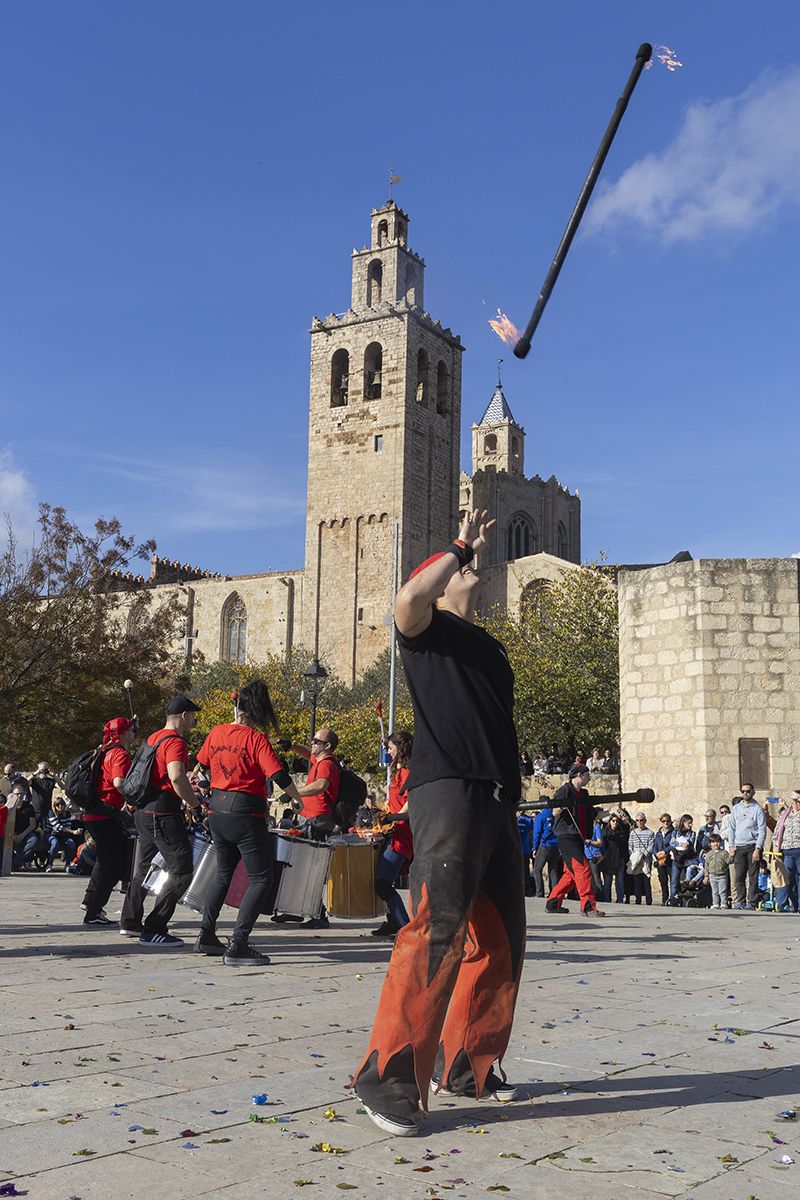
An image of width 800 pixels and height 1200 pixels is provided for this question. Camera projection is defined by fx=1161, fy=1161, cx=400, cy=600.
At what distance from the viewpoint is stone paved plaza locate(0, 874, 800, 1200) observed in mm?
3229

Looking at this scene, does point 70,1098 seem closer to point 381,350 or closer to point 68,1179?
point 68,1179

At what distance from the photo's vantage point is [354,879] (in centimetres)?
938

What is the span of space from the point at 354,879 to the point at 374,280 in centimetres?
6440

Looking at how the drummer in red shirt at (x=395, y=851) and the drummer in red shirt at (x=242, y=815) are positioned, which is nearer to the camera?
the drummer in red shirt at (x=242, y=815)

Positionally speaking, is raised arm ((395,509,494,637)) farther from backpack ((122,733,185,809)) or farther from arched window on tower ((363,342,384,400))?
arched window on tower ((363,342,384,400))

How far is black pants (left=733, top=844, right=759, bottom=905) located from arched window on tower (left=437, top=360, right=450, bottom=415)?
5608cm

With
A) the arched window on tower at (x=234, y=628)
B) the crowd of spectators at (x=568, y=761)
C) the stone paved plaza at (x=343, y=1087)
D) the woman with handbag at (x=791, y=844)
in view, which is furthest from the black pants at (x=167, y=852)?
the arched window on tower at (x=234, y=628)

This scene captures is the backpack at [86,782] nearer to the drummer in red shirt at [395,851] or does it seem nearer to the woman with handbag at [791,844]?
the drummer in red shirt at [395,851]

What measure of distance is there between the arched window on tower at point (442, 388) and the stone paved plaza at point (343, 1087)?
63347mm

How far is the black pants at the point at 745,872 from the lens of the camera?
15.0m

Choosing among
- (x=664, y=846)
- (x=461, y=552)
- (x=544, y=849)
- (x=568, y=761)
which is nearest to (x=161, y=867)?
(x=461, y=552)

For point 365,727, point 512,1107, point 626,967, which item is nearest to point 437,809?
point 512,1107

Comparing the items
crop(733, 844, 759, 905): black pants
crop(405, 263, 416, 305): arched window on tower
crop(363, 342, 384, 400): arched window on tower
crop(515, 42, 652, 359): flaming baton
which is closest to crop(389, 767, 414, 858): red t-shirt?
crop(515, 42, 652, 359): flaming baton

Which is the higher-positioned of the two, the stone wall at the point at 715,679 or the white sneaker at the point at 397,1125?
the stone wall at the point at 715,679
